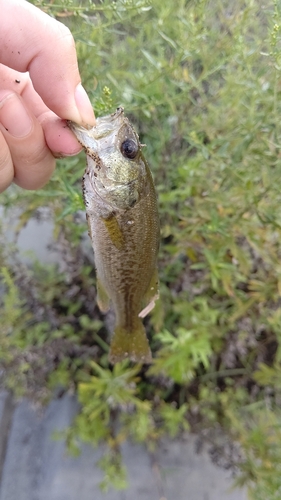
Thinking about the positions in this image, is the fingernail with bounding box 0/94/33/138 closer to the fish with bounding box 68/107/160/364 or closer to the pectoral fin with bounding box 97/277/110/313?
the fish with bounding box 68/107/160/364

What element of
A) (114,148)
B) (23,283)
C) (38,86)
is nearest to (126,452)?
(23,283)

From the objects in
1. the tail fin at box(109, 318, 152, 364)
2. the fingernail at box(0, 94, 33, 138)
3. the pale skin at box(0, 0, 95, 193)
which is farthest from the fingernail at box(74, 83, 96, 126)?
the tail fin at box(109, 318, 152, 364)

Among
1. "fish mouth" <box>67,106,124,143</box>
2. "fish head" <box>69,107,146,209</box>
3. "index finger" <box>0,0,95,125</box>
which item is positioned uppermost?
"index finger" <box>0,0,95,125</box>

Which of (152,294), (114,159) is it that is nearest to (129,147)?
(114,159)

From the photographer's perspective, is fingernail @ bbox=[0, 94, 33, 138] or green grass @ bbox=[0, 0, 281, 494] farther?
green grass @ bbox=[0, 0, 281, 494]

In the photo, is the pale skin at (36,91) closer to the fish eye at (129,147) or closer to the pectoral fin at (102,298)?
the fish eye at (129,147)

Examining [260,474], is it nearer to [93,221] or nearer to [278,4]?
[93,221]
